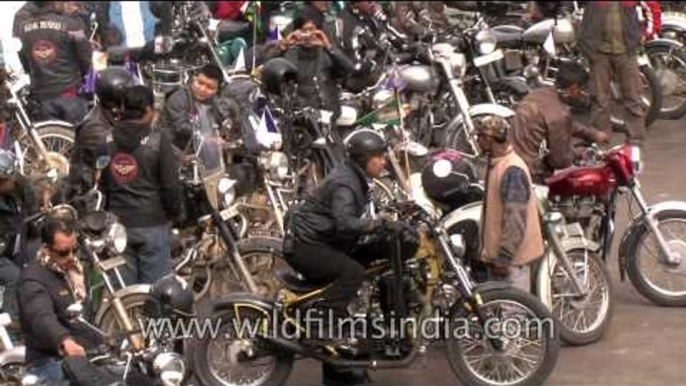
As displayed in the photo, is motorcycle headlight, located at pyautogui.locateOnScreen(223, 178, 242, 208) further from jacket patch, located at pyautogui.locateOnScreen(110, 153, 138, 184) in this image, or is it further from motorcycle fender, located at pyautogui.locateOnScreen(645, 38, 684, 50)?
motorcycle fender, located at pyautogui.locateOnScreen(645, 38, 684, 50)

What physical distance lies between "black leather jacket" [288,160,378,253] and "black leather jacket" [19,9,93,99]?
13.4ft

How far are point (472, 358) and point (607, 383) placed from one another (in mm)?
789

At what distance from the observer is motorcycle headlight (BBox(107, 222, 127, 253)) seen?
23.8 ft

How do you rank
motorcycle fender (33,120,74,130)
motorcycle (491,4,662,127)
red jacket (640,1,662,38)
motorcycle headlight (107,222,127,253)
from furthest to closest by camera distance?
red jacket (640,1,662,38)
motorcycle (491,4,662,127)
motorcycle fender (33,120,74,130)
motorcycle headlight (107,222,127,253)

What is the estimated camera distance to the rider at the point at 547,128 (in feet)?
26.8

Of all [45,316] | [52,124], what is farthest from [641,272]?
[52,124]

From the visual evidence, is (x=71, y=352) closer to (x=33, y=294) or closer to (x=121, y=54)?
(x=33, y=294)

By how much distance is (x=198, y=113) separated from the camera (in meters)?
8.61

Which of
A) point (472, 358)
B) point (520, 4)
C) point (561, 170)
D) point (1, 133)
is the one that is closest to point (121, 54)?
point (1, 133)

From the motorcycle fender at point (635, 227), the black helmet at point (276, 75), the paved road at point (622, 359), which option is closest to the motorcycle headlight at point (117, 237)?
the paved road at point (622, 359)

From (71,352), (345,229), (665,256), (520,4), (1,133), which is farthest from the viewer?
(520,4)

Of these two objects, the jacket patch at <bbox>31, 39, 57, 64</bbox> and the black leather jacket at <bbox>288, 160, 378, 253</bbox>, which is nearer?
the black leather jacket at <bbox>288, 160, 378, 253</bbox>

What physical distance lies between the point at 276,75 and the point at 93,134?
6.96 feet

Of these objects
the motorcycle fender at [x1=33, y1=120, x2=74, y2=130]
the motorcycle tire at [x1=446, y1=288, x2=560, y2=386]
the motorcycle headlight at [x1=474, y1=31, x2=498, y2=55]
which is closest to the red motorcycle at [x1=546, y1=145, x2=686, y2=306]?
the motorcycle tire at [x1=446, y1=288, x2=560, y2=386]
